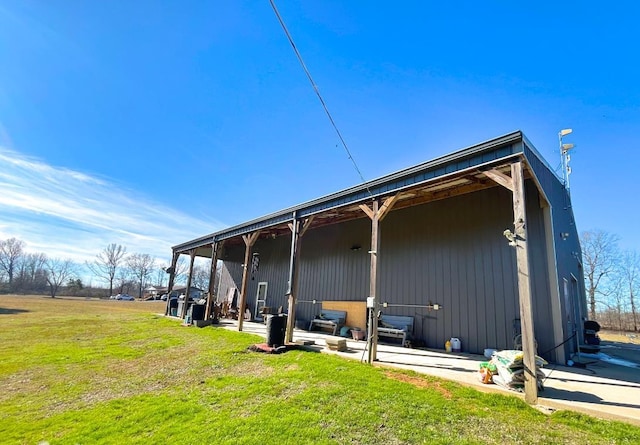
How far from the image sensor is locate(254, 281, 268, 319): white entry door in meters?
12.5

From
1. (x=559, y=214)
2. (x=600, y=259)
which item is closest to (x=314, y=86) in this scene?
(x=559, y=214)

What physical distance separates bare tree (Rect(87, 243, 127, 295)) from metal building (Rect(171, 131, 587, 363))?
5925 centimetres

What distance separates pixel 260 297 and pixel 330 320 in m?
4.67

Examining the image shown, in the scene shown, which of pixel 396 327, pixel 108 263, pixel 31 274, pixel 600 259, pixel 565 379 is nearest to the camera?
pixel 565 379

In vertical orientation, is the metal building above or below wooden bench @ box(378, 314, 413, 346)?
above

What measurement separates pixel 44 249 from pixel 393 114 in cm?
7852

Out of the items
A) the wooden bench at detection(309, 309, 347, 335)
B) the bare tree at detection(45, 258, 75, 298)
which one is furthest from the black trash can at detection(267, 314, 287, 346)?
the bare tree at detection(45, 258, 75, 298)

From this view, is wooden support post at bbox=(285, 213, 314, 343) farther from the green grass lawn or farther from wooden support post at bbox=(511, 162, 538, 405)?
wooden support post at bbox=(511, 162, 538, 405)

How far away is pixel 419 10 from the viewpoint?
5.05 m

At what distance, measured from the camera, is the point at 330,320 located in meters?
9.12

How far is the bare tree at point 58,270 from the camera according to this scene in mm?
48725

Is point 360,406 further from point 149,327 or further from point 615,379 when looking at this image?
point 149,327

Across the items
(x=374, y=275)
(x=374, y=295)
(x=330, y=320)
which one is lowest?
(x=330, y=320)

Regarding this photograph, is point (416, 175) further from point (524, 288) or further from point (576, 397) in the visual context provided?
point (576, 397)
